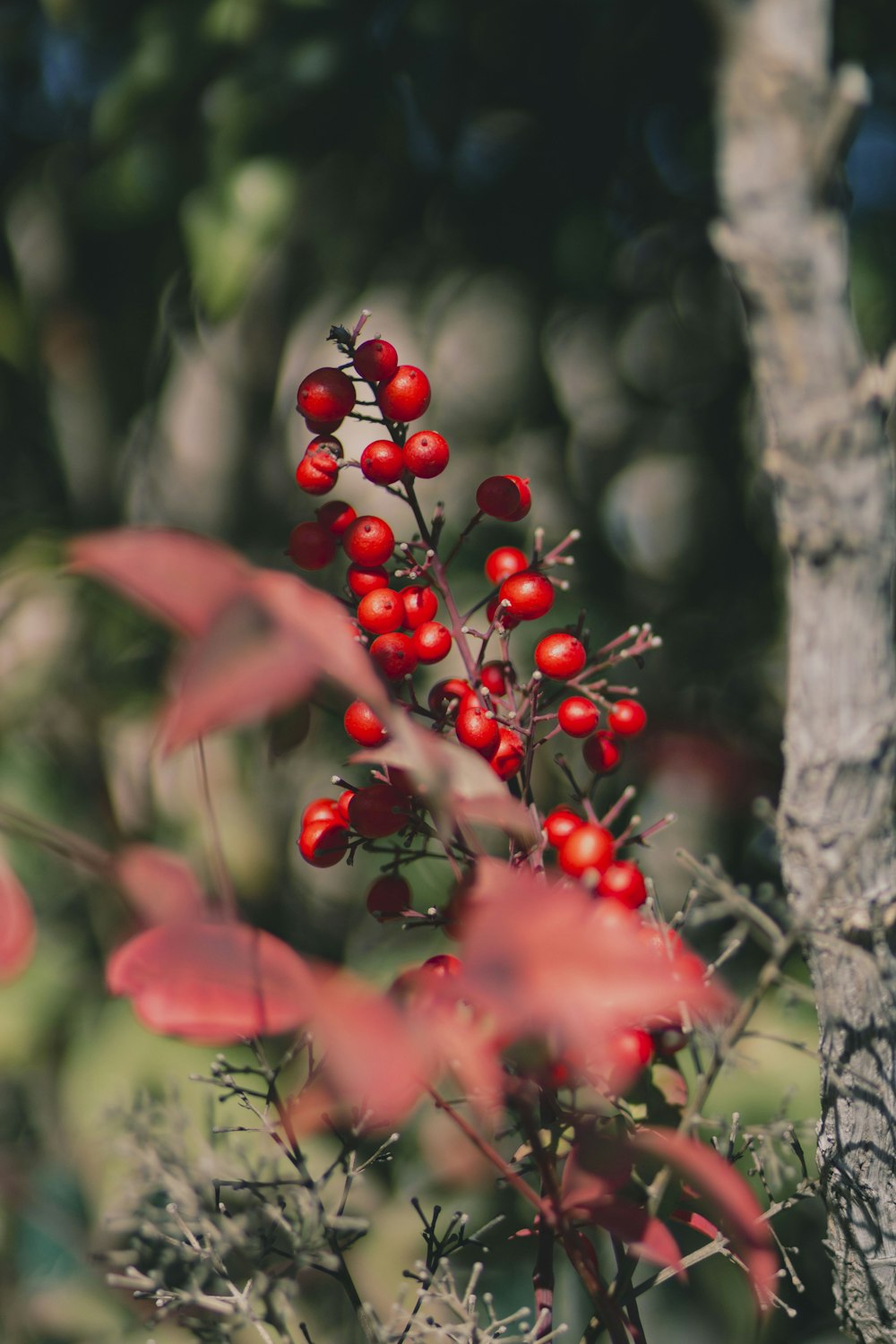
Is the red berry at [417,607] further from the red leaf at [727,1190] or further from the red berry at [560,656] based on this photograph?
the red leaf at [727,1190]

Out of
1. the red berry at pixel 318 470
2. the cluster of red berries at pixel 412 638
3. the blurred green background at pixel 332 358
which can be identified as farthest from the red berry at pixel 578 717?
the blurred green background at pixel 332 358

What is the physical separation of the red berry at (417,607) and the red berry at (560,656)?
39 millimetres

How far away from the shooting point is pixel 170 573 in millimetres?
194

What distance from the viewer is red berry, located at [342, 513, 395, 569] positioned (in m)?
0.31

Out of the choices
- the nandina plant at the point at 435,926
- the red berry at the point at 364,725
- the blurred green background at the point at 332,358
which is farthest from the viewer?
the blurred green background at the point at 332,358

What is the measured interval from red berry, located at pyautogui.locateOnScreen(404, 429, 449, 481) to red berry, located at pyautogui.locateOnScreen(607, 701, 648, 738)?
0.11 m

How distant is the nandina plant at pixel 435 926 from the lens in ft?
0.59

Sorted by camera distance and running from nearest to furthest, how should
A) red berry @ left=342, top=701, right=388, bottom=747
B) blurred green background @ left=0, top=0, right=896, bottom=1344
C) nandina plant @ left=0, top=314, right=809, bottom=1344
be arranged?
nandina plant @ left=0, top=314, right=809, bottom=1344 → red berry @ left=342, top=701, right=388, bottom=747 → blurred green background @ left=0, top=0, right=896, bottom=1344

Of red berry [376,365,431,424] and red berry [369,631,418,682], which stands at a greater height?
red berry [376,365,431,424]

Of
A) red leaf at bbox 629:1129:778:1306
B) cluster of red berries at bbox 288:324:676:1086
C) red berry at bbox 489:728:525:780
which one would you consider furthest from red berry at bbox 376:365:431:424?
red leaf at bbox 629:1129:778:1306

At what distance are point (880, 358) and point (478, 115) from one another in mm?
279

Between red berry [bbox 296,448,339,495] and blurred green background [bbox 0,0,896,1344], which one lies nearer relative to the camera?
red berry [bbox 296,448,339,495]

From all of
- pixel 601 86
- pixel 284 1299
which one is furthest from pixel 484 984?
pixel 601 86

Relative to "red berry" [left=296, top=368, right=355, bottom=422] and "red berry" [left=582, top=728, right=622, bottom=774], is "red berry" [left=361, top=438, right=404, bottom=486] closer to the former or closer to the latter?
"red berry" [left=296, top=368, right=355, bottom=422]
